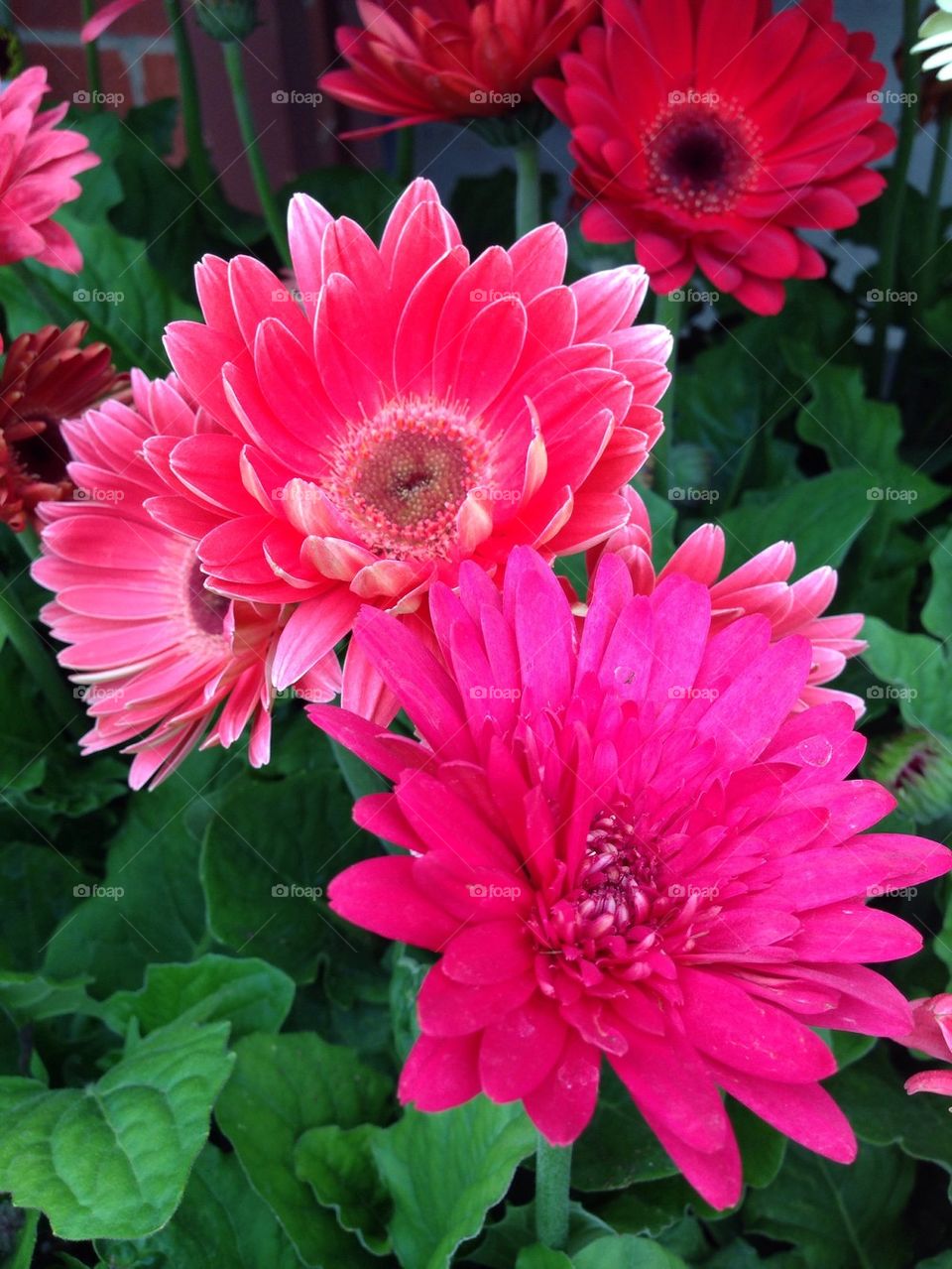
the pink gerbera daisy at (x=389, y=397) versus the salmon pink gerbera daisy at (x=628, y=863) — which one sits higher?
the pink gerbera daisy at (x=389, y=397)

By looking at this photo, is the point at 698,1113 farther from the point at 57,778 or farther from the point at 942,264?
the point at 942,264

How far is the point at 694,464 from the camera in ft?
2.76

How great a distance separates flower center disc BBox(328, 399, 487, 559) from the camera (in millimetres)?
538

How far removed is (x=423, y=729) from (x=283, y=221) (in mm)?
677

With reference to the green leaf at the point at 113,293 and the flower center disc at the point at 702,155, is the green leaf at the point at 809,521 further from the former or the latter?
the green leaf at the point at 113,293

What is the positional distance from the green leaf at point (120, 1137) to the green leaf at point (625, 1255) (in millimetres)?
162

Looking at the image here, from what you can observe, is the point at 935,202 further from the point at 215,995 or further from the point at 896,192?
the point at 215,995

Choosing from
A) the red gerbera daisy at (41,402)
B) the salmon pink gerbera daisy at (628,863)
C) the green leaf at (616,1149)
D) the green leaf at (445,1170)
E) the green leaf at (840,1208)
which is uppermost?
the red gerbera daisy at (41,402)

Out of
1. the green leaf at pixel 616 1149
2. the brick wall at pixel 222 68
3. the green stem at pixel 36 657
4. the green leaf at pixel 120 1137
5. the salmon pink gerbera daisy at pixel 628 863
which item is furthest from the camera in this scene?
the brick wall at pixel 222 68

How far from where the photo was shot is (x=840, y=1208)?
62 centimetres

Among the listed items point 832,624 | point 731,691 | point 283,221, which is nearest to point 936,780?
point 832,624

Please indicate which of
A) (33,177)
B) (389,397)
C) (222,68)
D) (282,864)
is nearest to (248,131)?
(33,177)

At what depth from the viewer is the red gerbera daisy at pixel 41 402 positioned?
0.58 m

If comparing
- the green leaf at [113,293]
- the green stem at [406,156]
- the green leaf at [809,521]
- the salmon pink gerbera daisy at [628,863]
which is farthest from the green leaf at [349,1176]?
the green stem at [406,156]
